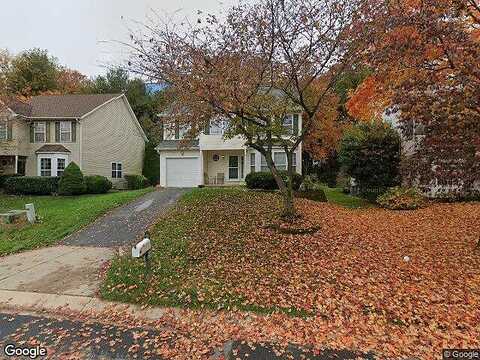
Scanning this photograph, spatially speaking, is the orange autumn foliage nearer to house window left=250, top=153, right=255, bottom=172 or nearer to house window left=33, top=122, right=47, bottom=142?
house window left=250, top=153, right=255, bottom=172

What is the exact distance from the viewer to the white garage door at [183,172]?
19812 millimetres

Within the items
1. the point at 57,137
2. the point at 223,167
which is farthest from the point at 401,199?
the point at 57,137

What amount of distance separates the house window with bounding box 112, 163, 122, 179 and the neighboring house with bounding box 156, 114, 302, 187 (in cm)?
499

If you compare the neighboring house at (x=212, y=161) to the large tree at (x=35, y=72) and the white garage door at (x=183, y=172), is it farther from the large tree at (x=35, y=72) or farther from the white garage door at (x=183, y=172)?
the large tree at (x=35, y=72)

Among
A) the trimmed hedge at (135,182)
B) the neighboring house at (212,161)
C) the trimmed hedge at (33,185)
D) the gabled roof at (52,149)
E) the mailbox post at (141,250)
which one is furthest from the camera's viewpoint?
the trimmed hedge at (135,182)

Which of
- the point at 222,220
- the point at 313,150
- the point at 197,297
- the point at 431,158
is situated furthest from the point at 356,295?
the point at 313,150

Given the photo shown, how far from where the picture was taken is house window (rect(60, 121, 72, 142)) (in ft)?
67.5

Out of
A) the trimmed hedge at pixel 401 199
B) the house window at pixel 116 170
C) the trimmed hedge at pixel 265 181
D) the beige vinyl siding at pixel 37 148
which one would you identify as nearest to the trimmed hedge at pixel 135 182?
the house window at pixel 116 170

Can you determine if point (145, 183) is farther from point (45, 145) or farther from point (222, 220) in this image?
point (222, 220)

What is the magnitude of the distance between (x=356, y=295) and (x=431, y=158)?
3.60 metres

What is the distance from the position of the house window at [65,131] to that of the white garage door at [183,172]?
7096 mm

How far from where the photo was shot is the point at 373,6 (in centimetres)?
704

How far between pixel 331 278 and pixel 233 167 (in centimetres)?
1539

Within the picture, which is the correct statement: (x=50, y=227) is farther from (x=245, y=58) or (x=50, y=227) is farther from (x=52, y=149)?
(x=52, y=149)
